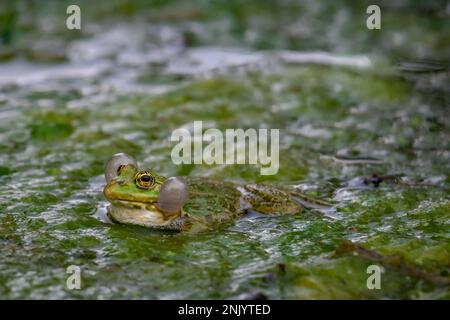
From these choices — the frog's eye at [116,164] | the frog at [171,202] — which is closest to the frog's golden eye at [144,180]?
the frog at [171,202]

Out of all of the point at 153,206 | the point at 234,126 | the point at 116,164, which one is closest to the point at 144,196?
Answer: the point at 153,206

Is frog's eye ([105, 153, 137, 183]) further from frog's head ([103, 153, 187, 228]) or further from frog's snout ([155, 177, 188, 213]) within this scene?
frog's snout ([155, 177, 188, 213])

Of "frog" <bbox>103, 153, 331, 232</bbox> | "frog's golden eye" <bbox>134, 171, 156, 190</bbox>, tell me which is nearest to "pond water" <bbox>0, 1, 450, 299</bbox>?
"frog" <bbox>103, 153, 331, 232</bbox>

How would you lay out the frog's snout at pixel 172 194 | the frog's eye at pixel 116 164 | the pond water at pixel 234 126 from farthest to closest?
the frog's eye at pixel 116 164, the frog's snout at pixel 172 194, the pond water at pixel 234 126

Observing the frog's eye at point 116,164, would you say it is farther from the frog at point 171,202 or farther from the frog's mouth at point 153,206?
the frog's mouth at point 153,206

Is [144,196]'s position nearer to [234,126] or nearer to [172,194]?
[172,194]

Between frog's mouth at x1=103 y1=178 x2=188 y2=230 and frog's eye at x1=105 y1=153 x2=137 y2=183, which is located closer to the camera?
frog's mouth at x1=103 y1=178 x2=188 y2=230

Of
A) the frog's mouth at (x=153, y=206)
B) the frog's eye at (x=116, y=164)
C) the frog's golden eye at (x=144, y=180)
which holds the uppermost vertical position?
the frog's eye at (x=116, y=164)
